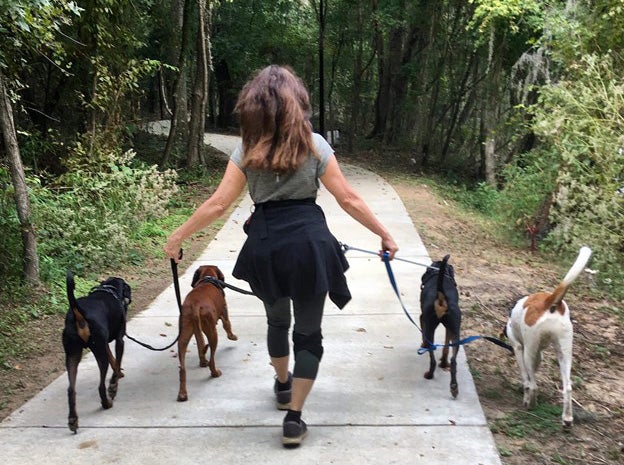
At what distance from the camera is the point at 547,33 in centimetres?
1126

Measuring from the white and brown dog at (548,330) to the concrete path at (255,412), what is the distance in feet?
1.48

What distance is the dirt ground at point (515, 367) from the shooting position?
362 centimetres

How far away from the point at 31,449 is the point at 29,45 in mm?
5051

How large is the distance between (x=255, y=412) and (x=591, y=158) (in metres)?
6.11

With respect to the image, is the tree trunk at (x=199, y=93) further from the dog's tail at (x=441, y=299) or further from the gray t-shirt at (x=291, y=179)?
the gray t-shirt at (x=291, y=179)

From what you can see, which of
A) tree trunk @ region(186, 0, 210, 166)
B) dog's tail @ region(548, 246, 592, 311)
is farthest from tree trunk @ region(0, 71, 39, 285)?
tree trunk @ region(186, 0, 210, 166)

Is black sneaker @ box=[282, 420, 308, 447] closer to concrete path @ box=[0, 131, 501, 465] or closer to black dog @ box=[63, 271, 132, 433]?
concrete path @ box=[0, 131, 501, 465]

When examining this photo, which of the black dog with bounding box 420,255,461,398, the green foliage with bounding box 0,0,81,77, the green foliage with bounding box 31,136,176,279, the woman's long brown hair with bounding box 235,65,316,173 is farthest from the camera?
the green foliage with bounding box 31,136,176,279

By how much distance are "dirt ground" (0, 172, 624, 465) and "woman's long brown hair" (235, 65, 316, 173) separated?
2.05 m

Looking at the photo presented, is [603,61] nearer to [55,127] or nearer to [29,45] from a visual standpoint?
[29,45]

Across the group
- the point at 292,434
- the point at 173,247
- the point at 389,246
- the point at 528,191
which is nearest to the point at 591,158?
the point at 528,191

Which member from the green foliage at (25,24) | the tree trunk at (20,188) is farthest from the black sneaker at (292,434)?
the tree trunk at (20,188)

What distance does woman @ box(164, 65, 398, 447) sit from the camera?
3.29 meters

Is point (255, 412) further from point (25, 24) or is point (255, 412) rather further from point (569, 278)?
point (25, 24)
